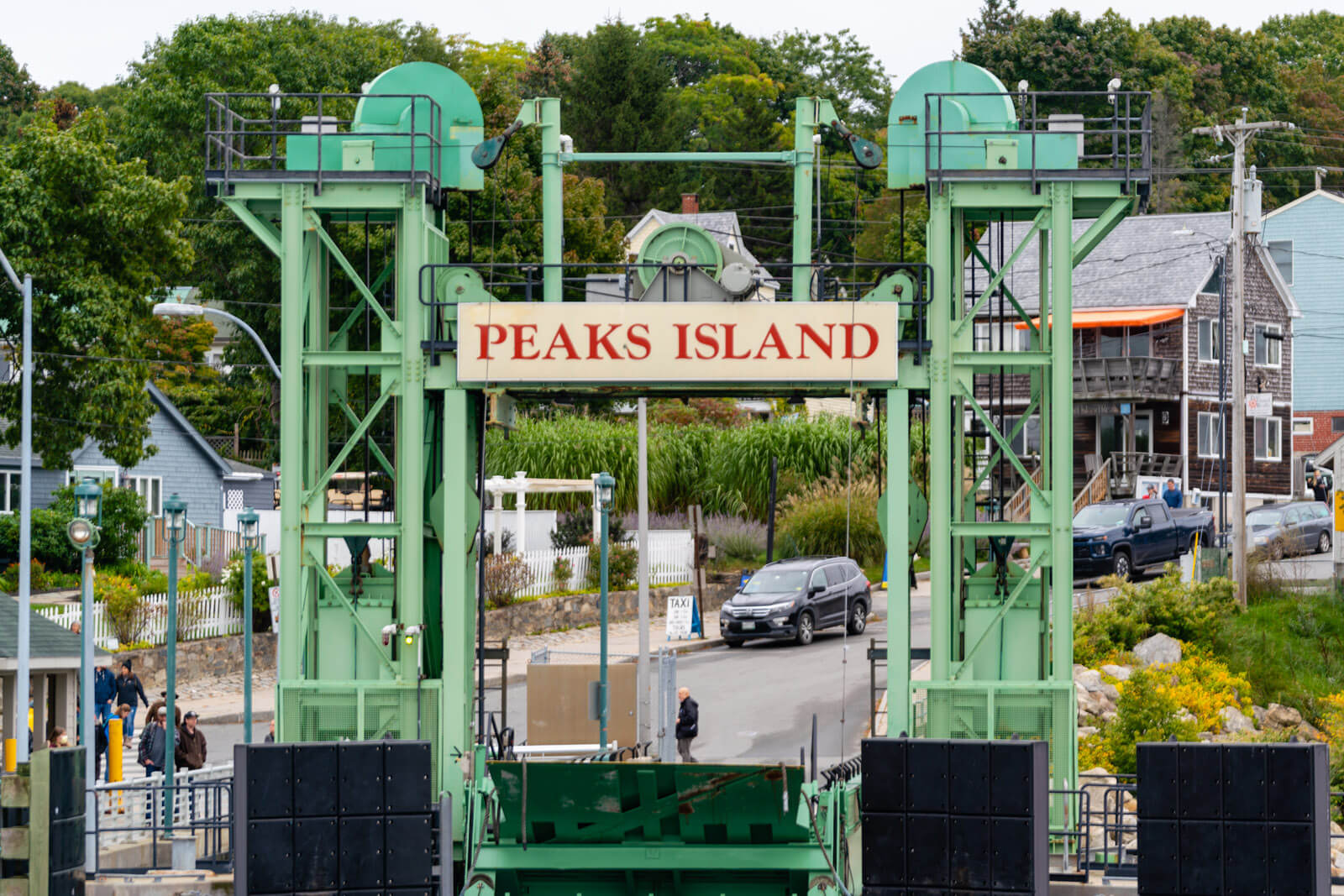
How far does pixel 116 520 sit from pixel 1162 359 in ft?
99.9

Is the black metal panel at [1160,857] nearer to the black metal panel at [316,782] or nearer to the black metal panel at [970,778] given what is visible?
the black metal panel at [970,778]

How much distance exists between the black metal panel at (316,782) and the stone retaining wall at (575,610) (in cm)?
2282

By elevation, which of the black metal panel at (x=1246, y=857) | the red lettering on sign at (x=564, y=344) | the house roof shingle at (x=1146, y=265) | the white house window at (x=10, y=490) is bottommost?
the black metal panel at (x=1246, y=857)

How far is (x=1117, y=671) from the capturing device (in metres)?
30.1

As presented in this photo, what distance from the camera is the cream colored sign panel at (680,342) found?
17609 mm

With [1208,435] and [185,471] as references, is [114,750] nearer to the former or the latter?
[185,471]

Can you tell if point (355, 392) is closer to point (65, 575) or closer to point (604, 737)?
point (65, 575)

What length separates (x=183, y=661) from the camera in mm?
32906

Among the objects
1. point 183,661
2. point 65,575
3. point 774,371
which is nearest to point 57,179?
point 65,575

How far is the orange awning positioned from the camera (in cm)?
5241

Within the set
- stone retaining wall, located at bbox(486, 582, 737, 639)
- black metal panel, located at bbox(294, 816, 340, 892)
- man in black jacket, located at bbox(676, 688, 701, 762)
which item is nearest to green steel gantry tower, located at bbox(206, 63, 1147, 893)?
black metal panel, located at bbox(294, 816, 340, 892)

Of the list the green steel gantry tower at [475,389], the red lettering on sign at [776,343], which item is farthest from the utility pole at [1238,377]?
the red lettering on sign at [776,343]

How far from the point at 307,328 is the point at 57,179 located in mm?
19557

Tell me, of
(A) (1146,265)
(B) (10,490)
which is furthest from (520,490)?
(A) (1146,265)
